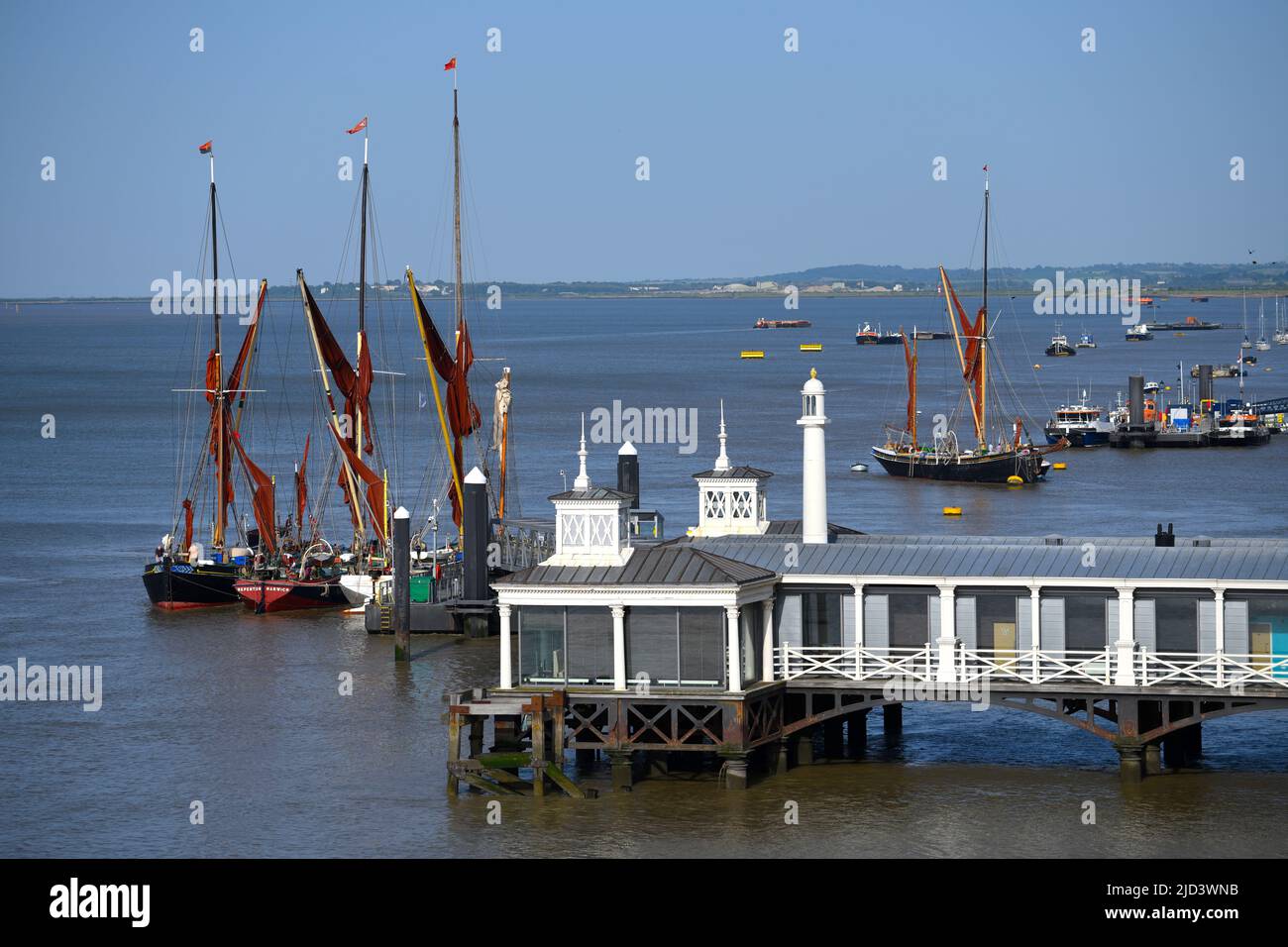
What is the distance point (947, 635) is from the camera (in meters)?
44.8

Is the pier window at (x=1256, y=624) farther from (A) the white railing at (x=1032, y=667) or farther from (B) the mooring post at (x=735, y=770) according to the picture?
(B) the mooring post at (x=735, y=770)

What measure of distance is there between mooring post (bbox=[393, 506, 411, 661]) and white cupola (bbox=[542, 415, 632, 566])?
53.9ft

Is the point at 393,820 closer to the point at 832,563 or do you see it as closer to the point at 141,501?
the point at 832,563

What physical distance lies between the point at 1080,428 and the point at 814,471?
92.5 meters

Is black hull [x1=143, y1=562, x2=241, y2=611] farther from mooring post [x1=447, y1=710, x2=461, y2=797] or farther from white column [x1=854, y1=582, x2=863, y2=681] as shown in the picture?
white column [x1=854, y1=582, x2=863, y2=681]

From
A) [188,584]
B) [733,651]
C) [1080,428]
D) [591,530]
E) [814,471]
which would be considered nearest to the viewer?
[733,651]

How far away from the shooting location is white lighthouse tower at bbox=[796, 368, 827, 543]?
161ft

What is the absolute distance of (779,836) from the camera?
1645 inches

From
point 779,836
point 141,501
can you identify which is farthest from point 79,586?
point 779,836

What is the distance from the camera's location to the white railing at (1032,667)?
43.3 meters

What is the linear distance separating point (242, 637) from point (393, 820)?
81.0ft

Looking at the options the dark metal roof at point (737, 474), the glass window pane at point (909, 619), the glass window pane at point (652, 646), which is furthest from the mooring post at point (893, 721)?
the glass window pane at point (652, 646)

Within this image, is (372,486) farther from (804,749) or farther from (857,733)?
(804,749)

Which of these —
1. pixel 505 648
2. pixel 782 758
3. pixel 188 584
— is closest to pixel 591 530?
pixel 505 648
